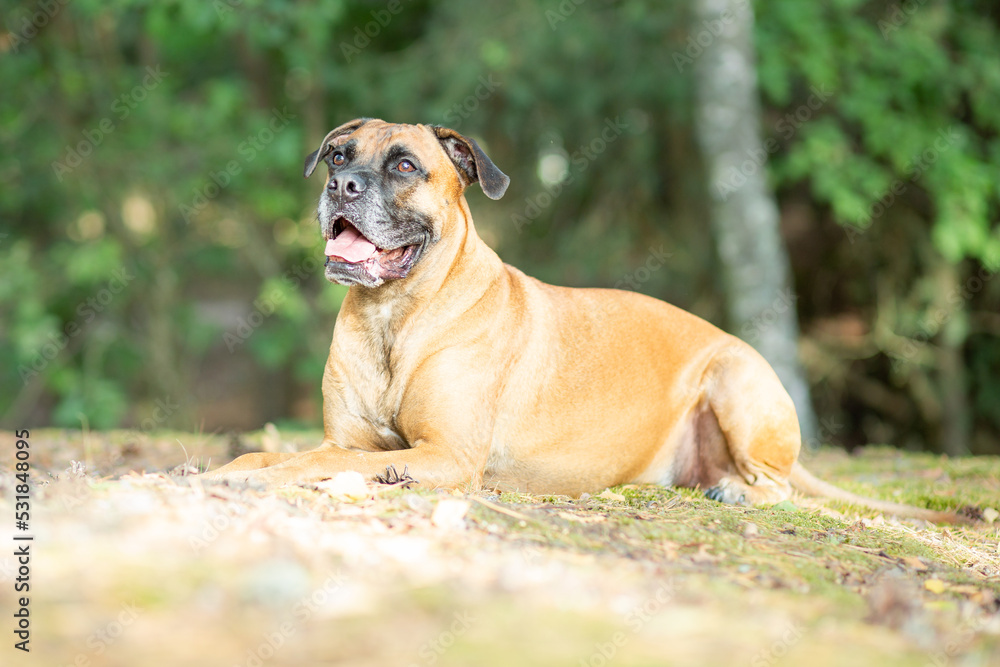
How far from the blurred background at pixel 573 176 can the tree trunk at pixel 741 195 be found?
3 cm

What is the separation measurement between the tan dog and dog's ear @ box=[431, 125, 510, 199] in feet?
0.03

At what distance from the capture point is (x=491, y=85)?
10961 mm

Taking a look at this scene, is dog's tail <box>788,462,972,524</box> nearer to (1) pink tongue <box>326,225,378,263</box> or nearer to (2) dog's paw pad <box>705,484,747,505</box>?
(2) dog's paw pad <box>705,484,747,505</box>

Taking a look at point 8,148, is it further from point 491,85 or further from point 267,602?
point 267,602

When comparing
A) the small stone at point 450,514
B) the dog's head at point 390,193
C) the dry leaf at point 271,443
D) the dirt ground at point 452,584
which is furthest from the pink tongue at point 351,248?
the dry leaf at point 271,443

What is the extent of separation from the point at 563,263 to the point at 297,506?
27.7ft

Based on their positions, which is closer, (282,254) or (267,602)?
(267,602)

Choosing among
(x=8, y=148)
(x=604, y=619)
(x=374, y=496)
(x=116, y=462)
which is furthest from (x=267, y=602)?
(x=8, y=148)

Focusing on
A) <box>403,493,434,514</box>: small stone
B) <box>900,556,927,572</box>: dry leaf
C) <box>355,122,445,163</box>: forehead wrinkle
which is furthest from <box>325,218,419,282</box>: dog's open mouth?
<box>900,556,927,572</box>: dry leaf

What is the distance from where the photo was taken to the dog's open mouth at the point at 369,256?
14.6ft

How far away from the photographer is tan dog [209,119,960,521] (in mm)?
4398

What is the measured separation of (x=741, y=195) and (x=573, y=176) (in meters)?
Answer: 3.04

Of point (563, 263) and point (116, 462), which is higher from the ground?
point (563, 263)

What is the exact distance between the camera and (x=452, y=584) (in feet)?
7.88
